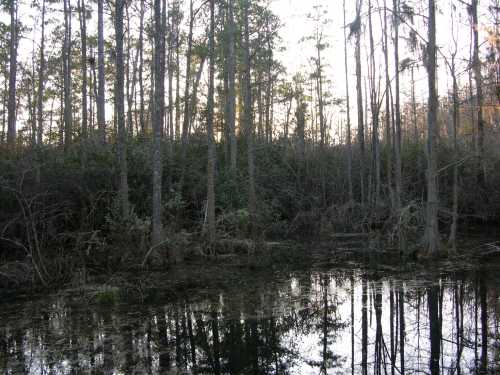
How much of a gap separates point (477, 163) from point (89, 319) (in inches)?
568

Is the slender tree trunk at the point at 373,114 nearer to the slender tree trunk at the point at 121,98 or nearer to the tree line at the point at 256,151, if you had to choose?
the tree line at the point at 256,151

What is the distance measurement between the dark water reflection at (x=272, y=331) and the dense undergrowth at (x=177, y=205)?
236cm

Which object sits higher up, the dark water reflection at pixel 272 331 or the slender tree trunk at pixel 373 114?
the slender tree trunk at pixel 373 114

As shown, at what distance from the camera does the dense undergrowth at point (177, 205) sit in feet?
32.7

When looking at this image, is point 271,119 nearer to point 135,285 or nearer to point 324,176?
point 324,176

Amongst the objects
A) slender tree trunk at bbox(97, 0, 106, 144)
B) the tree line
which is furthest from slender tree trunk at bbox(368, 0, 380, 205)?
slender tree trunk at bbox(97, 0, 106, 144)

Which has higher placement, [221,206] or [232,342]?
[221,206]

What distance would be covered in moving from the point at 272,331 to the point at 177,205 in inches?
279

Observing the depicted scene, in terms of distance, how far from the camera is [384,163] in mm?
19266

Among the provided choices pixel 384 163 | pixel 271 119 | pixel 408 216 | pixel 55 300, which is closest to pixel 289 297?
pixel 55 300

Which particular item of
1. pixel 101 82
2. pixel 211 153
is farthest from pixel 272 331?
pixel 101 82

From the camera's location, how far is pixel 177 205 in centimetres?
1243

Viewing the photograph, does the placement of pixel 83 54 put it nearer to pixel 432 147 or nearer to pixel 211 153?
pixel 211 153

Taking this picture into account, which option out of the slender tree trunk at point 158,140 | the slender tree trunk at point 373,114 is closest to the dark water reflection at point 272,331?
the slender tree trunk at point 158,140
